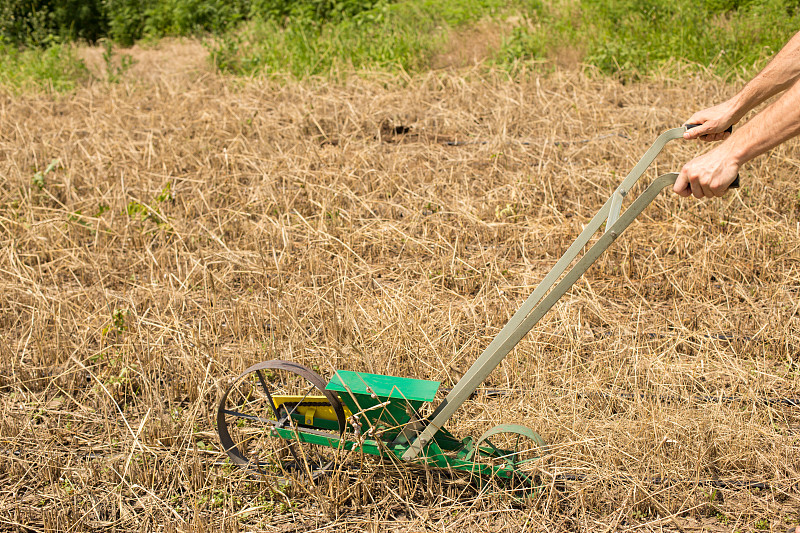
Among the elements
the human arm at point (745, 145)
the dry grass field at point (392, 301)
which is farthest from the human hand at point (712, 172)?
the dry grass field at point (392, 301)

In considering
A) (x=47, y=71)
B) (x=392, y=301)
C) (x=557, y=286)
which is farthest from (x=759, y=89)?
(x=47, y=71)

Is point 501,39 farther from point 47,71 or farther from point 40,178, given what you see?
point 47,71

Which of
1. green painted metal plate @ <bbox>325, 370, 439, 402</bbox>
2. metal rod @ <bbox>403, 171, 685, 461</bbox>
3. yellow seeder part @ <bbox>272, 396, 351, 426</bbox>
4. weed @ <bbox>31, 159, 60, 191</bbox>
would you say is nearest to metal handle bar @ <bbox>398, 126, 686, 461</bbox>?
metal rod @ <bbox>403, 171, 685, 461</bbox>

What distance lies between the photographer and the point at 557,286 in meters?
2.46

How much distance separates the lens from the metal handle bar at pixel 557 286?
→ 232 cm

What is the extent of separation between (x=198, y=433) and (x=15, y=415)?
3.02 ft

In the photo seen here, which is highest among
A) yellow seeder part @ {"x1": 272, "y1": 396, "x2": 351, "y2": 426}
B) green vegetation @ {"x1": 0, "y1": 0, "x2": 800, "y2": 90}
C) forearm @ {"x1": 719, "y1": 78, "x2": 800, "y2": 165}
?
forearm @ {"x1": 719, "y1": 78, "x2": 800, "y2": 165}

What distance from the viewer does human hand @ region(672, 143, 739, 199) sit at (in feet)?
7.22

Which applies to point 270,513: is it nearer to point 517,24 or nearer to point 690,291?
point 690,291

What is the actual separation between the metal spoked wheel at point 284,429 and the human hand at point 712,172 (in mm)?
1565

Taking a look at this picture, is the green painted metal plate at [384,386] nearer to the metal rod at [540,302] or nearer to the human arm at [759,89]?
the metal rod at [540,302]

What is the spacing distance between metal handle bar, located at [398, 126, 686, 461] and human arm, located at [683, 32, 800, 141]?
0.13 m

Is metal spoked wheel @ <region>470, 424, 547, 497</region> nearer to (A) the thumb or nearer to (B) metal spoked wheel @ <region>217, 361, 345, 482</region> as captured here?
(B) metal spoked wheel @ <region>217, 361, 345, 482</region>

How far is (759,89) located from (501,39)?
6471 mm
